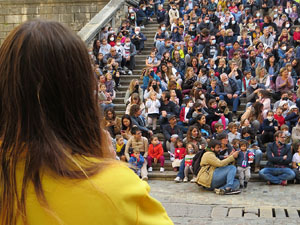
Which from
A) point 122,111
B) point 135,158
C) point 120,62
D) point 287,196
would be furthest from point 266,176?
point 120,62

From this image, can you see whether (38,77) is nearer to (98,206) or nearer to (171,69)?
(98,206)

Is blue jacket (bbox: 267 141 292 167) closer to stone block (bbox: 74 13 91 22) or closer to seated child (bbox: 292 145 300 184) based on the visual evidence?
seated child (bbox: 292 145 300 184)

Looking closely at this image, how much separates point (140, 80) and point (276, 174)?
6328 mm

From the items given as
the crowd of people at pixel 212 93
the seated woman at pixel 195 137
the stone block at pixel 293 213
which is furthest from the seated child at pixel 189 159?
the stone block at pixel 293 213

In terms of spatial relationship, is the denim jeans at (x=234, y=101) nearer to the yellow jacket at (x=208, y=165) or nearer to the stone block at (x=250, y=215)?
the yellow jacket at (x=208, y=165)

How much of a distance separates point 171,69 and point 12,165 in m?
13.9

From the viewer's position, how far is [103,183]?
1.27 meters

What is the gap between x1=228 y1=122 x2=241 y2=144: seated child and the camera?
1169cm

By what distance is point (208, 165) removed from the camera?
1077 cm

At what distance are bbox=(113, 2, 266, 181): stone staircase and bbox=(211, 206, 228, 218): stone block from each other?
7.76 ft

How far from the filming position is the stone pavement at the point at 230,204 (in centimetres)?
852

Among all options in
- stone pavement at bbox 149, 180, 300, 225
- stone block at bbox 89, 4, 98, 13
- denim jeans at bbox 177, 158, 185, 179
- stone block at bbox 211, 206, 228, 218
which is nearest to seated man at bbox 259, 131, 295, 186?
stone pavement at bbox 149, 180, 300, 225

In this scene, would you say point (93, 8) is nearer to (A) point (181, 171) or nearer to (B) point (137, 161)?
(B) point (137, 161)

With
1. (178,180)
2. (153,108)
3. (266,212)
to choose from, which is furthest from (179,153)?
(266,212)
